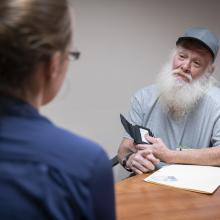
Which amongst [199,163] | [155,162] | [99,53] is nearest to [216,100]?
[199,163]

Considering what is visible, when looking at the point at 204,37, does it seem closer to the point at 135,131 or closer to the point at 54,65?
the point at 135,131

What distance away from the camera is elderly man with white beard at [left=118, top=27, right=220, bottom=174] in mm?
2174

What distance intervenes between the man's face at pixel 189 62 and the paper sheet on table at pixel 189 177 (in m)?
0.63

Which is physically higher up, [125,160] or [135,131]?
[135,131]

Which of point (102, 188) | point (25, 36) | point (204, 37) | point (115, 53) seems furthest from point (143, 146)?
point (25, 36)

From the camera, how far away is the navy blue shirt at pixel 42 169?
0.66 m

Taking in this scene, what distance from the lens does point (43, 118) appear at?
2.30ft

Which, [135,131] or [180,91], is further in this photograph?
[180,91]

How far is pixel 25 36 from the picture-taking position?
0.65 m

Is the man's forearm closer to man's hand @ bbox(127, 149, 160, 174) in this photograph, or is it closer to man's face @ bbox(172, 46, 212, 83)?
man's hand @ bbox(127, 149, 160, 174)

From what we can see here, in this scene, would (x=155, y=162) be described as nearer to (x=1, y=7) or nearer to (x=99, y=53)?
(x=99, y=53)

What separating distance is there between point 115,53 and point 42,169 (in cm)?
208

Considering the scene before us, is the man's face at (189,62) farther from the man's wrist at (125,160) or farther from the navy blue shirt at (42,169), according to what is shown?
the navy blue shirt at (42,169)

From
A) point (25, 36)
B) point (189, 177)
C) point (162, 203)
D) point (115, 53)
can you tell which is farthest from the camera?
point (115, 53)
